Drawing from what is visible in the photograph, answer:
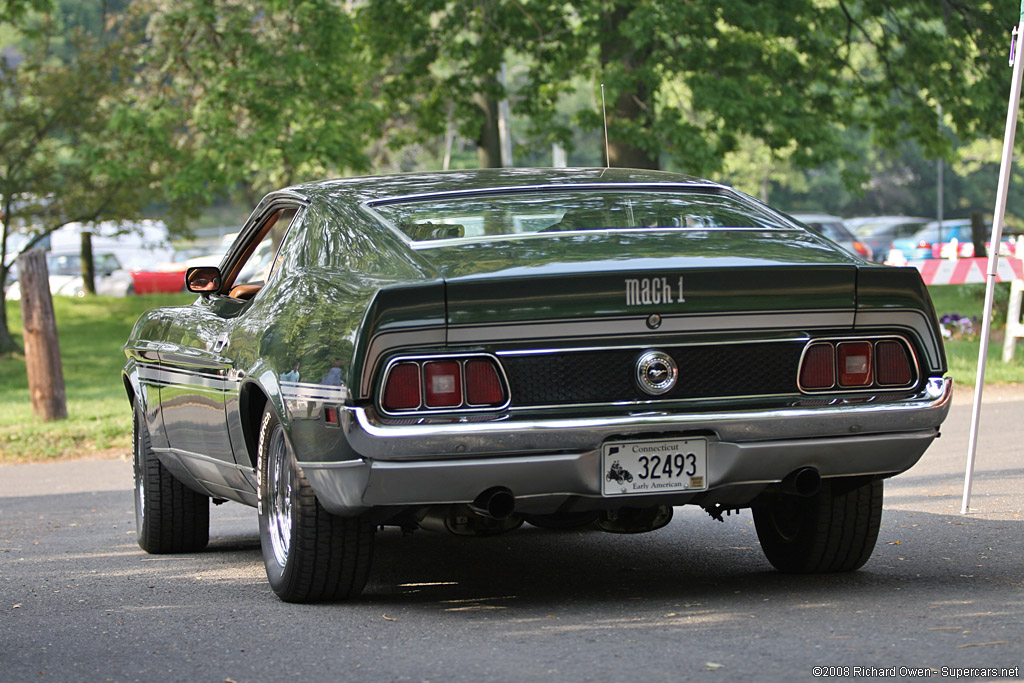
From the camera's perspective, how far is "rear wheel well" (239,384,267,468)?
5.71m

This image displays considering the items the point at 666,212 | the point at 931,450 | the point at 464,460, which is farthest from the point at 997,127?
the point at 464,460

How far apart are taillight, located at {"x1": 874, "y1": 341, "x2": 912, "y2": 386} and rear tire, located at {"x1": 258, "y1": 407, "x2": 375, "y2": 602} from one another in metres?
1.82

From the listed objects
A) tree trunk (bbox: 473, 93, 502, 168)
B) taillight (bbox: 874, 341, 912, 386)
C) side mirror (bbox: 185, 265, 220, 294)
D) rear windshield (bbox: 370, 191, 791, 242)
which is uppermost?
tree trunk (bbox: 473, 93, 502, 168)

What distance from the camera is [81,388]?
66.2ft

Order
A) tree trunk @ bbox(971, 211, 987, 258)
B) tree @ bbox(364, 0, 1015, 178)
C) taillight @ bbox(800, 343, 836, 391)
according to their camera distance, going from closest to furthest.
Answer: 1. taillight @ bbox(800, 343, 836, 391)
2. tree @ bbox(364, 0, 1015, 178)
3. tree trunk @ bbox(971, 211, 987, 258)

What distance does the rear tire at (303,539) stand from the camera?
5125 millimetres

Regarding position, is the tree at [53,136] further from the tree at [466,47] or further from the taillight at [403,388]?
the taillight at [403,388]

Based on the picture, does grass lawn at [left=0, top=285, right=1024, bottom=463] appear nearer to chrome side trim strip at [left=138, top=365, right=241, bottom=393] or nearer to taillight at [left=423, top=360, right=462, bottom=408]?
chrome side trim strip at [left=138, top=365, right=241, bottom=393]

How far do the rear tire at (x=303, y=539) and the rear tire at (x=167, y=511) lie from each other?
5.70ft

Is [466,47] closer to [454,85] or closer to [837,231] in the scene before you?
[454,85]

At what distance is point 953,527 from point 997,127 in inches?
654

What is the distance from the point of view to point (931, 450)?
1022 centimetres

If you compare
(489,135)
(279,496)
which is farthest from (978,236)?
(279,496)

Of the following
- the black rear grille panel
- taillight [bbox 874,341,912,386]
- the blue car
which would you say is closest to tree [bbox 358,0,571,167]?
taillight [bbox 874,341,912,386]
